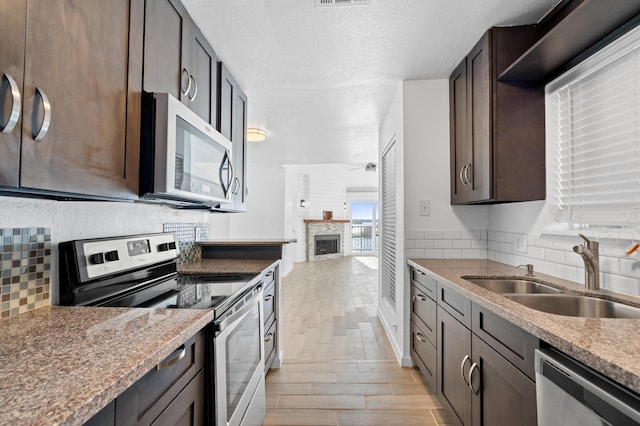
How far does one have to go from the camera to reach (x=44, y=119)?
0.78 m

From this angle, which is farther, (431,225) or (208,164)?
(431,225)

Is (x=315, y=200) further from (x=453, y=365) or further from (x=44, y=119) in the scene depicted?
(x=44, y=119)

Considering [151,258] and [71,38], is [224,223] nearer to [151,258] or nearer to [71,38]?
[151,258]

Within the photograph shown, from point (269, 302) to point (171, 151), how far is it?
1344 millimetres

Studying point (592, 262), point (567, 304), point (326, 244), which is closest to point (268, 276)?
point (567, 304)

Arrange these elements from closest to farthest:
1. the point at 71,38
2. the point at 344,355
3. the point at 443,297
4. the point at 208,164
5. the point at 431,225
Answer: the point at 71,38 < the point at 208,164 < the point at 443,297 < the point at 431,225 < the point at 344,355

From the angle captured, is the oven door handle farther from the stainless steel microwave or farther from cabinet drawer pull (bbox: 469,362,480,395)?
cabinet drawer pull (bbox: 469,362,480,395)

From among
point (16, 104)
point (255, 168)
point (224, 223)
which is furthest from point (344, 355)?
point (255, 168)

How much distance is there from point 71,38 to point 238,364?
1.33 m

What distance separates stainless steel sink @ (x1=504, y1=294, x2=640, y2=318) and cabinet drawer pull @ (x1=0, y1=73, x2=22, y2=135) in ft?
5.81

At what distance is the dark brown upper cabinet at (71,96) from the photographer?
712mm

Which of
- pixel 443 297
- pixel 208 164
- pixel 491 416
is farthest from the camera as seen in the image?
pixel 443 297

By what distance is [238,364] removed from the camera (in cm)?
141

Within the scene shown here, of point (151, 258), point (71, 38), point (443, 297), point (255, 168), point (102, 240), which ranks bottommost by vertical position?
point (443, 297)
